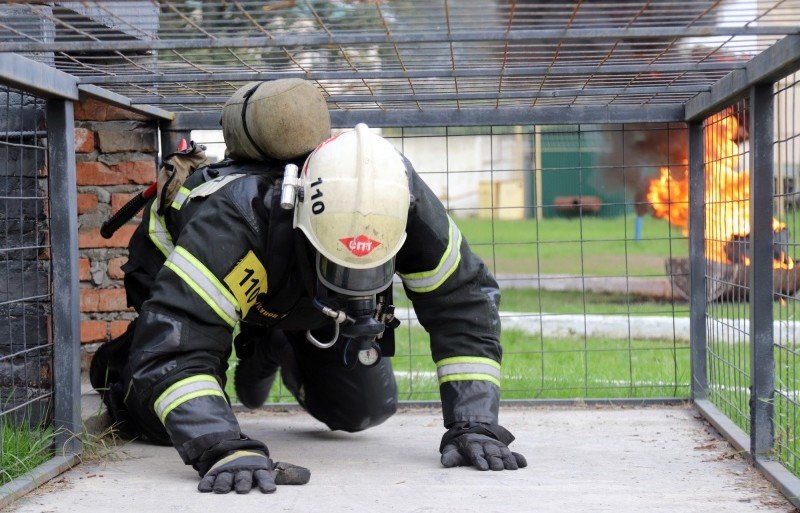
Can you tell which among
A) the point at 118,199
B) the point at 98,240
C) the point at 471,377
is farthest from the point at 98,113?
the point at 471,377

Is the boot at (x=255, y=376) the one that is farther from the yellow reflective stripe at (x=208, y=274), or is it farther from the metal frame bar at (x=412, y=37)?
the metal frame bar at (x=412, y=37)

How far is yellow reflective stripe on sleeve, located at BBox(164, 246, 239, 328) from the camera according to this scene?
3375mm

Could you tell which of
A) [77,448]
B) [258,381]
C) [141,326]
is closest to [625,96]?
[258,381]

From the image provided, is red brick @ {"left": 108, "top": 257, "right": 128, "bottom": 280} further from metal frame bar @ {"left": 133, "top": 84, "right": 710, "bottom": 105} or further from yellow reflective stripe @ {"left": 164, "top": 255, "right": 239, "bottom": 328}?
yellow reflective stripe @ {"left": 164, "top": 255, "right": 239, "bottom": 328}

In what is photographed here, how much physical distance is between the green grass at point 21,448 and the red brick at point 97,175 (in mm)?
1561

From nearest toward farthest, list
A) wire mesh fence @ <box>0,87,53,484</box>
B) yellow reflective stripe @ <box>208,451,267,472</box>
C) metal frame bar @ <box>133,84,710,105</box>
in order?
yellow reflective stripe @ <box>208,451,267,472</box>, wire mesh fence @ <box>0,87,53,484</box>, metal frame bar @ <box>133,84,710,105</box>

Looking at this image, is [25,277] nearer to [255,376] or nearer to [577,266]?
[255,376]

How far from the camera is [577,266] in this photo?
15305mm

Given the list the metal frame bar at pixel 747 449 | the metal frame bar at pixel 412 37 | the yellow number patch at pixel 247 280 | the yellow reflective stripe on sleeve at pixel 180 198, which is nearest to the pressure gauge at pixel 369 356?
the yellow number patch at pixel 247 280

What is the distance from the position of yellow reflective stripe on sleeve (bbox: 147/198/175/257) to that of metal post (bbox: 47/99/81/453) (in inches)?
16.0

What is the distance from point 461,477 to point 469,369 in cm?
45

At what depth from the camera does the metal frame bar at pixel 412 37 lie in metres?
2.93

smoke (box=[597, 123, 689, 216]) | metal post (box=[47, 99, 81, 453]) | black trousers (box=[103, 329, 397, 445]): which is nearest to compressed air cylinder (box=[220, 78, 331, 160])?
metal post (box=[47, 99, 81, 453])

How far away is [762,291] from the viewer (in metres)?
3.60
